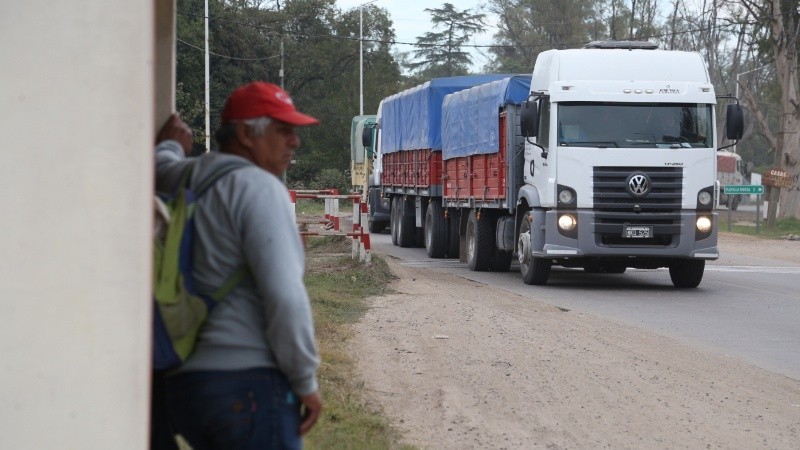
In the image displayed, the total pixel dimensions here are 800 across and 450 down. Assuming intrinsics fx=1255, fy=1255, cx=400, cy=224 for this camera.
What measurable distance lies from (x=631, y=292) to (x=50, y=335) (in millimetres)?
14702

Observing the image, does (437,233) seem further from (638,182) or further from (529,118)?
(638,182)

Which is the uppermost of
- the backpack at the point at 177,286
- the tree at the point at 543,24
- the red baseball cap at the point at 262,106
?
the tree at the point at 543,24

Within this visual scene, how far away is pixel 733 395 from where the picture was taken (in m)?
8.56

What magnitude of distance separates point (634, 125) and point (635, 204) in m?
1.09

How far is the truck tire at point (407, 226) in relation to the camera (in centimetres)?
2777

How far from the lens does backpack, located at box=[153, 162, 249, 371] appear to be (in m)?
3.48


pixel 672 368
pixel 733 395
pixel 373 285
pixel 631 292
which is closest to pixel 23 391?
pixel 733 395

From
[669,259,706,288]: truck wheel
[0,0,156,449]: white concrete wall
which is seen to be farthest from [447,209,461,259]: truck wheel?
[0,0,156,449]: white concrete wall

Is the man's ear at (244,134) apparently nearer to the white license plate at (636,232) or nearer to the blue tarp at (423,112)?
the white license plate at (636,232)

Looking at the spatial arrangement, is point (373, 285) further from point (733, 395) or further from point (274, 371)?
point (274, 371)

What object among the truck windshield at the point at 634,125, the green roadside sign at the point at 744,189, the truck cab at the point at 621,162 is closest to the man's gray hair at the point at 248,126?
the truck cab at the point at 621,162

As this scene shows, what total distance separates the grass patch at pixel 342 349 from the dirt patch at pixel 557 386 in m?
0.16

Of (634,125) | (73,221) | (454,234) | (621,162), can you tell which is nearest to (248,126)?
(73,221)

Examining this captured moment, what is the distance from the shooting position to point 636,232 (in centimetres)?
1717
